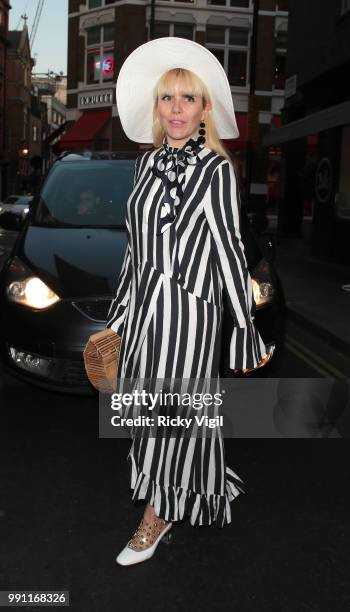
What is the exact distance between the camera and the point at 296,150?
19.4 meters

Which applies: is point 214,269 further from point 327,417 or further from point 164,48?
point 327,417

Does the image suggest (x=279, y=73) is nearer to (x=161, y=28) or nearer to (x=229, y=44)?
(x=229, y=44)

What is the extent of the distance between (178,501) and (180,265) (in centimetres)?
94

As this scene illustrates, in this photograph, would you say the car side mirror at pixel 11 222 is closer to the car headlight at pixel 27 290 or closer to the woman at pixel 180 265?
the car headlight at pixel 27 290

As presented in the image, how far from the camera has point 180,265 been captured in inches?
103

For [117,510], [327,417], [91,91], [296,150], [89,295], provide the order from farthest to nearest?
[91,91]
[296,150]
[327,417]
[89,295]
[117,510]

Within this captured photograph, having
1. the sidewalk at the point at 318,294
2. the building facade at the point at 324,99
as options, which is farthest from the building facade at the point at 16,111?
the sidewalk at the point at 318,294

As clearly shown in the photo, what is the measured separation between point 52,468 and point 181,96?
2.09 meters

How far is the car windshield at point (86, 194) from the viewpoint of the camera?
5129 mm

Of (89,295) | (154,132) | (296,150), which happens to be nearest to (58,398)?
(89,295)

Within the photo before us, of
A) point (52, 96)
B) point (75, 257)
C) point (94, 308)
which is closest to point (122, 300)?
point (94, 308)

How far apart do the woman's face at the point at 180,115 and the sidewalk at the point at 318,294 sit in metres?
4.62

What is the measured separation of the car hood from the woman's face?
4.96ft

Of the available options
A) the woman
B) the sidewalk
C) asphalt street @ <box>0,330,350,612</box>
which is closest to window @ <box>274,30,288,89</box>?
the sidewalk
